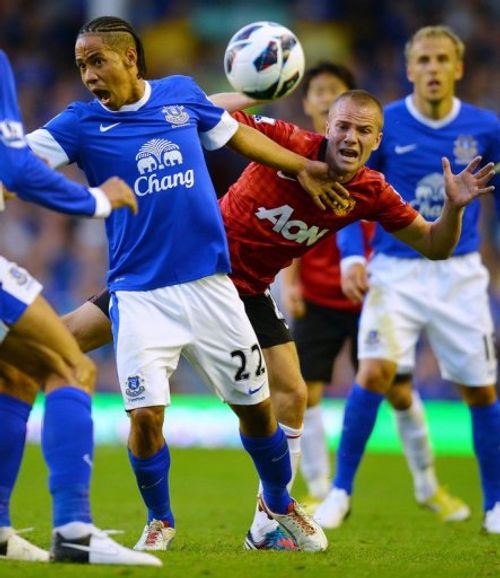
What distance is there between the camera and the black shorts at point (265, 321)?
21.6 feet

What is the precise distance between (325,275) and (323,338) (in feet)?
1.53

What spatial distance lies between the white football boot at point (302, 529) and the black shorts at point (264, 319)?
2.70 feet

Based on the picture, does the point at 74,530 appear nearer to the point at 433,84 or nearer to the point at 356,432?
the point at 356,432

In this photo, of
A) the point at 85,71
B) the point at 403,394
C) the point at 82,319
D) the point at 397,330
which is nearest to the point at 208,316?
the point at 82,319

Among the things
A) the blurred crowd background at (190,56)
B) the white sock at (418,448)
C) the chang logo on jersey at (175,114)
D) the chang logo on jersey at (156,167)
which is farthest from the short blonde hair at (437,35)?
the blurred crowd background at (190,56)

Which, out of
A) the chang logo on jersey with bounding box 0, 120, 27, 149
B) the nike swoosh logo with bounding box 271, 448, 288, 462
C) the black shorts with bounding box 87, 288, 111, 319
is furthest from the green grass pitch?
the chang logo on jersey with bounding box 0, 120, 27, 149

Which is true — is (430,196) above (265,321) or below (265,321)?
above

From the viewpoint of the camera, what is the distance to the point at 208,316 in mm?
5902

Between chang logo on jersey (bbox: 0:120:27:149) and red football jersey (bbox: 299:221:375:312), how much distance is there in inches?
178

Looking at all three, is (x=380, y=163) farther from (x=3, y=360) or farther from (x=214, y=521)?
(x=3, y=360)

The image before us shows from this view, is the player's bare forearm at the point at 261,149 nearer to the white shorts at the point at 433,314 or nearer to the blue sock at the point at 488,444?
the white shorts at the point at 433,314

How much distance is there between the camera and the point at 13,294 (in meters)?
5.05

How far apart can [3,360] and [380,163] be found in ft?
12.0

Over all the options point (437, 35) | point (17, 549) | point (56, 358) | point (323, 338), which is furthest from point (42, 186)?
point (323, 338)
